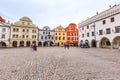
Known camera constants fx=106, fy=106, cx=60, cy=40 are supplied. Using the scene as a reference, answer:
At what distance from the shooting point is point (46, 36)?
51094mm

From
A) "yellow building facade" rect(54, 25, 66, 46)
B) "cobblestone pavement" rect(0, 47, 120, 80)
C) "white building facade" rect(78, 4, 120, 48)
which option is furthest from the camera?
"yellow building facade" rect(54, 25, 66, 46)

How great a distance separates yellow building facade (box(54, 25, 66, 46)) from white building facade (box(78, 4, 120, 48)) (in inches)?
639

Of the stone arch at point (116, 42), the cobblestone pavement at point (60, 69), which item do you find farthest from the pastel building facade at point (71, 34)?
the cobblestone pavement at point (60, 69)

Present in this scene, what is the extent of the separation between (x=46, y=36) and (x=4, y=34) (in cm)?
1832

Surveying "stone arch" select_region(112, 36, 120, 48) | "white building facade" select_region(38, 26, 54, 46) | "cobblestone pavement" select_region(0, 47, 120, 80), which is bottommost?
"cobblestone pavement" select_region(0, 47, 120, 80)

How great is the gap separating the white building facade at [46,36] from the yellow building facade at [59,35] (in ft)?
7.12

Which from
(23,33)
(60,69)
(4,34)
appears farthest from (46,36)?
(60,69)

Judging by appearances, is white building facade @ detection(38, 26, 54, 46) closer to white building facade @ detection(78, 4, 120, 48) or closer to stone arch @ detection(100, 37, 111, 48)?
white building facade @ detection(78, 4, 120, 48)

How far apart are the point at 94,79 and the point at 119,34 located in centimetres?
2290

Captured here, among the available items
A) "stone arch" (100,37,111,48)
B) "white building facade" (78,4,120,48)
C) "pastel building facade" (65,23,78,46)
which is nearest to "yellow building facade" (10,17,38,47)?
"pastel building facade" (65,23,78,46)

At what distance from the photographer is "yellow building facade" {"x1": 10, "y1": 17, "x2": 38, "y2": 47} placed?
42.1 m

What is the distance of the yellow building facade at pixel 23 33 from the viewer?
4209 cm

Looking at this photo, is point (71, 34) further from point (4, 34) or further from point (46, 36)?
point (4, 34)

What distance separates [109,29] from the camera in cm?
2688
